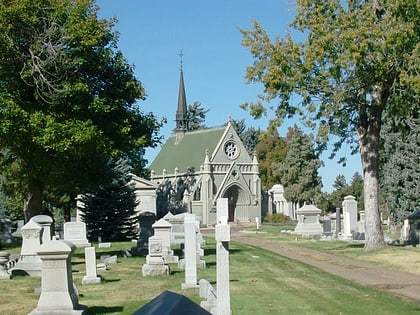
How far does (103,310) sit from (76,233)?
66.6ft

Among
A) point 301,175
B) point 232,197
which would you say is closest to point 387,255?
point 232,197

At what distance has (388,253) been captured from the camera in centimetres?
2350

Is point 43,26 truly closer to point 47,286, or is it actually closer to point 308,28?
point 308,28

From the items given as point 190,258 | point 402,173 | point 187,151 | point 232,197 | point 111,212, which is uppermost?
point 187,151

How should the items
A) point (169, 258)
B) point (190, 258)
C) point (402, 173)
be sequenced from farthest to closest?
1. point (402, 173)
2. point (169, 258)
3. point (190, 258)

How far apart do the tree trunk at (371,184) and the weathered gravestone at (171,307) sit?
23734mm

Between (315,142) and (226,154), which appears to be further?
A: (226,154)

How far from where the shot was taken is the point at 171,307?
92.4 inches

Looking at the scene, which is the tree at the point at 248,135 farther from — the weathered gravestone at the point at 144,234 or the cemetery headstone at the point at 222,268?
the cemetery headstone at the point at 222,268

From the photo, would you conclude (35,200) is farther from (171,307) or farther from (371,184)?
(171,307)

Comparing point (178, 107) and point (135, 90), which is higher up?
point (178, 107)

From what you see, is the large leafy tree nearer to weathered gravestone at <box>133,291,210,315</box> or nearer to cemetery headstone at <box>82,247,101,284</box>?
cemetery headstone at <box>82,247,101,284</box>

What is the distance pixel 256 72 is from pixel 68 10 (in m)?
7.36

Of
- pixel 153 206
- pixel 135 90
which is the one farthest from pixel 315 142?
pixel 153 206
